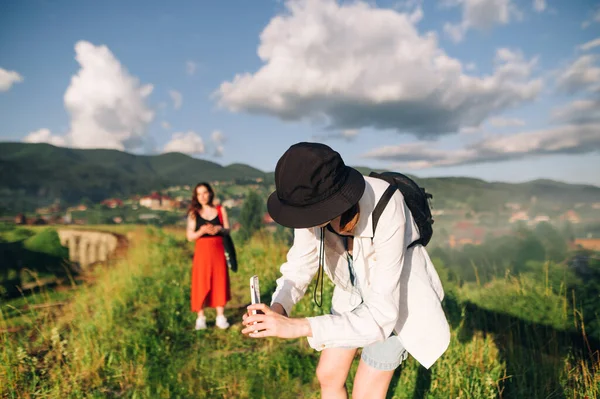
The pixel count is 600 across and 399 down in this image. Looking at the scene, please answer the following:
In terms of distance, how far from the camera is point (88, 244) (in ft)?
31.1

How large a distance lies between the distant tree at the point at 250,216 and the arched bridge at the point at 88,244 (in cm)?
313

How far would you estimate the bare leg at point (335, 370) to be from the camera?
1947 millimetres

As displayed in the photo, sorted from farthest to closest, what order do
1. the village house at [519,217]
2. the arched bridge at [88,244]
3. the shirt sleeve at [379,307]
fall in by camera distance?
the arched bridge at [88,244] → the village house at [519,217] → the shirt sleeve at [379,307]

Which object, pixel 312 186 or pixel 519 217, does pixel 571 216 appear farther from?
pixel 312 186

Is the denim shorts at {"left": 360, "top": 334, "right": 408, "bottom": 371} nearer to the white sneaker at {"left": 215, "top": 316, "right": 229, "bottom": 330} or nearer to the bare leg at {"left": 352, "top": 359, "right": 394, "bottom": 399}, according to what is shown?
the bare leg at {"left": 352, "top": 359, "right": 394, "bottom": 399}

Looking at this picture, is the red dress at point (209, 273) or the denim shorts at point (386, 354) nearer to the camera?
the denim shorts at point (386, 354)

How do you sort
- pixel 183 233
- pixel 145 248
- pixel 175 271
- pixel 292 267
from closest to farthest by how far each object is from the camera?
pixel 292 267 < pixel 175 271 < pixel 145 248 < pixel 183 233

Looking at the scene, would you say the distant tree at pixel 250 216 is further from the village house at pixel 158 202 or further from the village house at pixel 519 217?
the village house at pixel 519 217

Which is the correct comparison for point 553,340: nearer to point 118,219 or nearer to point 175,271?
point 175,271

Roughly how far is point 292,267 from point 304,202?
0.63 m

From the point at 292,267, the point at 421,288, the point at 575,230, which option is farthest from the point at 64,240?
the point at 575,230

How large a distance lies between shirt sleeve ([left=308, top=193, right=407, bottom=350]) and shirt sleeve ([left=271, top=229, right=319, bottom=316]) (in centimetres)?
38

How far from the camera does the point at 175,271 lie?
650 cm

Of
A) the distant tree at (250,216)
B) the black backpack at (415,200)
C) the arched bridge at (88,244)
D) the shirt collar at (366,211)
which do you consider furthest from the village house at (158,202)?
the shirt collar at (366,211)
